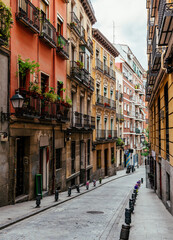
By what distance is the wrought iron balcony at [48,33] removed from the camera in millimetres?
15247

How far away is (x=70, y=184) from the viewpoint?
21.2m

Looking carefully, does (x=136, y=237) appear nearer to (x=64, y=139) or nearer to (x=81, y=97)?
(x=64, y=139)

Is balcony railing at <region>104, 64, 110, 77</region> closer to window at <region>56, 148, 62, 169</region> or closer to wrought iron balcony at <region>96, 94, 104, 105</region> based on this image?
wrought iron balcony at <region>96, 94, 104, 105</region>

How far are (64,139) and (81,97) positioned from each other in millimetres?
6759

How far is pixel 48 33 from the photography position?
631 inches

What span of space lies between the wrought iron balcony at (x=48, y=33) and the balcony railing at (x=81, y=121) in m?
6.27

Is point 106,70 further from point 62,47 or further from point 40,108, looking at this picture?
point 40,108

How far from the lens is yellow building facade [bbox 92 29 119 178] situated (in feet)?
100

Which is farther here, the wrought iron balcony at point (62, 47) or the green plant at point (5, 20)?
the wrought iron balcony at point (62, 47)

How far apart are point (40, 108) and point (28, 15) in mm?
4456

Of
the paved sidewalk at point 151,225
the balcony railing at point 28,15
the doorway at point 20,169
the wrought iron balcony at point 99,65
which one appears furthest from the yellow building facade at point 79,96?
the paved sidewalk at point 151,225

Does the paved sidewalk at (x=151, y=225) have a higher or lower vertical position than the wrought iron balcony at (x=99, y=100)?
lower

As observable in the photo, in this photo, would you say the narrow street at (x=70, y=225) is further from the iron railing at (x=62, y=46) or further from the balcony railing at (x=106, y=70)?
the balcony railing at (x=106, y=70)

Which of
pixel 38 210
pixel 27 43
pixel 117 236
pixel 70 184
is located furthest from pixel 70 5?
pixel 117 236
